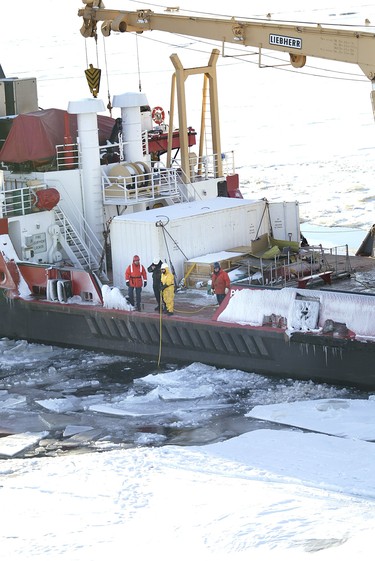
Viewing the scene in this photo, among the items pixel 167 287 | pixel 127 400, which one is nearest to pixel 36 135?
pixel 167 287

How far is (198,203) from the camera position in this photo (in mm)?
20281

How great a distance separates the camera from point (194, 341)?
17.5 m

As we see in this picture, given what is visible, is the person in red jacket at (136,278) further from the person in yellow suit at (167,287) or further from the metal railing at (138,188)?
the metal railing at (138,188)

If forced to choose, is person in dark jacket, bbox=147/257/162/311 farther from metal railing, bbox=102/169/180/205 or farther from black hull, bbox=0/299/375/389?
metal railing, bbox=102/169/180/205

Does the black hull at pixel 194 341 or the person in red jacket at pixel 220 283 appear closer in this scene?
the black hull at pixel 194 341

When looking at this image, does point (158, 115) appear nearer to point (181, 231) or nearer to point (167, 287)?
point (181, 231)

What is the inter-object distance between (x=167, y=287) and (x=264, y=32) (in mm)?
4528

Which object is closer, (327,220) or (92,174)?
(92,174)

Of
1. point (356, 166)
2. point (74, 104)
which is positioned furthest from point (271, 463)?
point (356, 166)

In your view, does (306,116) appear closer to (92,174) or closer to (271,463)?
(92,174)

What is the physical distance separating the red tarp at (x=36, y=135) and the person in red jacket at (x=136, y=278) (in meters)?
3.82

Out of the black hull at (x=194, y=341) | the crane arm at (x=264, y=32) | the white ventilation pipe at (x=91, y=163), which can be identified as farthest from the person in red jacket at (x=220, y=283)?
the white ventilation pipe at (x=91, y=163)

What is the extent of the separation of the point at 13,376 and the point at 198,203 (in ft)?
15.3

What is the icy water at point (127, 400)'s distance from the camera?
48.5 feet
